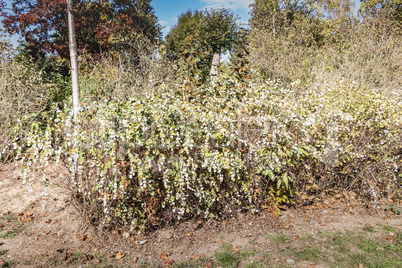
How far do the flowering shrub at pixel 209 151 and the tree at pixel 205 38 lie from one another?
2.10 feet

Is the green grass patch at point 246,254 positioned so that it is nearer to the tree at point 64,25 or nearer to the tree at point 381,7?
the tree at point 64,25

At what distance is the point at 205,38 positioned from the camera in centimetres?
667

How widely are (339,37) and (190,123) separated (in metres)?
11.2

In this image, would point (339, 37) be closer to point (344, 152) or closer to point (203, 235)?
point (344, 152)

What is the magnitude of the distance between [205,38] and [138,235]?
5.10 m

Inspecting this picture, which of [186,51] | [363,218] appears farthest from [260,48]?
[363,218]

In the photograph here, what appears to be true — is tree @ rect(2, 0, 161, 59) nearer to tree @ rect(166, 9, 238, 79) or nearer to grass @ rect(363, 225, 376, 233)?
tree @ rect(166, 9, 238, 79)

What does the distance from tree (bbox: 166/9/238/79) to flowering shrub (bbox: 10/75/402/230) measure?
0.64 meters

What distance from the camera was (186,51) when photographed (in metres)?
4.41

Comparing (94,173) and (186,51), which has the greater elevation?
(186,51)

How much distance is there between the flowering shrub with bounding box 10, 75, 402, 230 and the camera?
294cm

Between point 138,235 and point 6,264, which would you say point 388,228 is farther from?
point 6,264

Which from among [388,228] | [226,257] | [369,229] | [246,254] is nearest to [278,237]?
[246,254]

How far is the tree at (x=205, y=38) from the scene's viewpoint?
4438 millimetres
